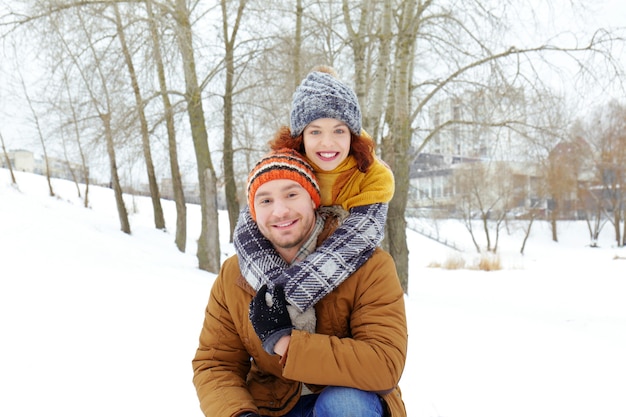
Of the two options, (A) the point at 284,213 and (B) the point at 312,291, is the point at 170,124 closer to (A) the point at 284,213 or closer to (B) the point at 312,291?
(A) the point at 284,213

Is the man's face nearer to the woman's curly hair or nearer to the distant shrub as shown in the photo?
the woman's curly hair

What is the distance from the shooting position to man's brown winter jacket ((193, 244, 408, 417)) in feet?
5.04

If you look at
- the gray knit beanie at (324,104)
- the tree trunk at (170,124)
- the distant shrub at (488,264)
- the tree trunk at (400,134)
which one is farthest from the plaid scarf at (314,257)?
the distant shrub at (488,264)

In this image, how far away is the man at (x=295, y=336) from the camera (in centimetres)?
154

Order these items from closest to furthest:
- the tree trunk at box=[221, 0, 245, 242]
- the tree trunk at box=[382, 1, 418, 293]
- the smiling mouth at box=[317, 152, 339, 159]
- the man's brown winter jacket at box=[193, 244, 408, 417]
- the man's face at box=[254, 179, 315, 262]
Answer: the man's brown winter jacket at box=[193, 244, 408, 417] → the man's face at box=[254, 179, 315, 262] → the smiling mouth at box=[317, 152, 339, 159] → the tree trunk at box=[382, 1, 418, 293] → the tree trunk at box=[221, 0, 245, 242]

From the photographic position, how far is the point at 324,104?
203cm

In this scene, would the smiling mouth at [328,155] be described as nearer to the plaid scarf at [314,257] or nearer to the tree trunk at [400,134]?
the plaid scarf at [314,257]

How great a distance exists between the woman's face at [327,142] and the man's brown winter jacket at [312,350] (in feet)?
1.51

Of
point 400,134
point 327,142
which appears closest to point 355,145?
point 327,142

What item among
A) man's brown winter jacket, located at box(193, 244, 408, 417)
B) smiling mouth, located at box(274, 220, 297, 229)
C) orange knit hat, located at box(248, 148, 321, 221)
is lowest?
man's brown winter jacket, located at box(193, 244, 408, 417)

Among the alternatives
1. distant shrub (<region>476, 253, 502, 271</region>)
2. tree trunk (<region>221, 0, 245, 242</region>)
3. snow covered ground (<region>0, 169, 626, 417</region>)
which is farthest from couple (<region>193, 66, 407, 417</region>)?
distant shrub (<region>476, 253, 502, 271</region>)

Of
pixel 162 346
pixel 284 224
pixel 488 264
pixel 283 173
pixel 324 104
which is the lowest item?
pixel 488 264

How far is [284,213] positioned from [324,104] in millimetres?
554

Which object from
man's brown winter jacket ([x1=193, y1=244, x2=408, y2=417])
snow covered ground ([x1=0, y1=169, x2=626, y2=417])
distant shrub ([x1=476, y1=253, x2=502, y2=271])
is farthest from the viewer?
distant shrub ([x1=476, y1=253, x2=502, y2=271])
